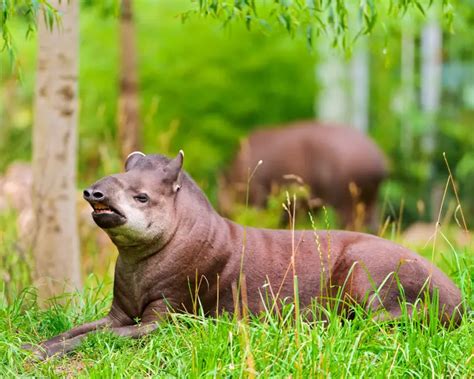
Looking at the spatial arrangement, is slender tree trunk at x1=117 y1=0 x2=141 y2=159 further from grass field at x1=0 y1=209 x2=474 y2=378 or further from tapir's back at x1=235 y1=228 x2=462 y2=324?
grass field at x1=0 y1=209 x2=474 y2=378

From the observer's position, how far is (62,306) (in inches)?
253

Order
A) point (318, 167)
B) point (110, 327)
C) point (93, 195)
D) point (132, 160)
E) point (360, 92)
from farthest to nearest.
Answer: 1. point (360, 92)
2. point (318, 167)
3. point (132, 160)
4. point (110, 327)
5. point (93, 195)

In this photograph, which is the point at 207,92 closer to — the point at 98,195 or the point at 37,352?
the point at 98,195

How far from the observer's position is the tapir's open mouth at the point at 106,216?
5.56 metres

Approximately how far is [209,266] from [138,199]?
550mm

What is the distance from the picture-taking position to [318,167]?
14.4 meters

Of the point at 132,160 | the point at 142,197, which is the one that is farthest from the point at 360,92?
the point at 142,197

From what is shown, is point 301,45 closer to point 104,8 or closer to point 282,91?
point 282,91

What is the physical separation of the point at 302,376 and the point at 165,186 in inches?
54.9

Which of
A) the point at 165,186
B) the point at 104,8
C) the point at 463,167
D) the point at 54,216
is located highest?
the point at 104,8

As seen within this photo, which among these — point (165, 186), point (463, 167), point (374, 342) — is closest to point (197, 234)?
point (165, 186)

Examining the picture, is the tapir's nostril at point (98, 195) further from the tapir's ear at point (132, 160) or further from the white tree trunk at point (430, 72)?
the white tree trunk at point (430, 72)

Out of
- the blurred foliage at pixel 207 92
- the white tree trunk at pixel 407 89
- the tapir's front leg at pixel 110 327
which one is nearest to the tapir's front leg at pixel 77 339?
the tapir's front leg at pixel 110 327

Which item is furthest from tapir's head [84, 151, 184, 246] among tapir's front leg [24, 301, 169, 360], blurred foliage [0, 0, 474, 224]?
blurred foliage [0, 0, 474, 224]
